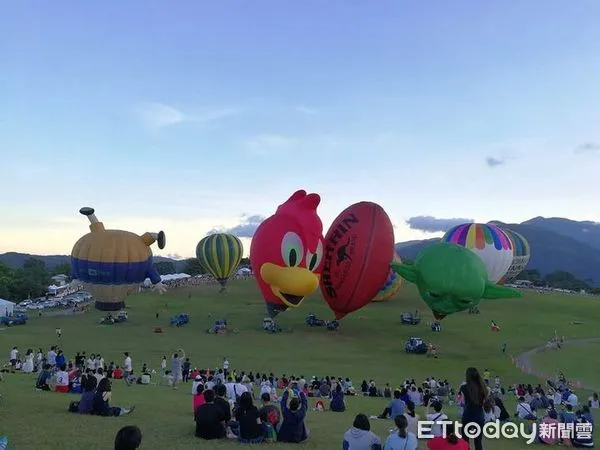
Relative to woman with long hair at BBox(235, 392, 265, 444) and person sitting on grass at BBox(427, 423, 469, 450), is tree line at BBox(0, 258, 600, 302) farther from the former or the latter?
person sitting on grass at BBox(427, 423, 469, 450)

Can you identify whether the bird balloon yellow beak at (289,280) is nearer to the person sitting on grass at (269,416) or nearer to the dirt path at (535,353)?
the dirt path at (535,353)

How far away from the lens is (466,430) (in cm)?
899

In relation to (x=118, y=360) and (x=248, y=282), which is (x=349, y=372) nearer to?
(x=118, y=360)

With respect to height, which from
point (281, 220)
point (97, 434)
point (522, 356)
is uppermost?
point (281, 220)

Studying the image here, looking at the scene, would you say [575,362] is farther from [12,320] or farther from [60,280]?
[60,280]

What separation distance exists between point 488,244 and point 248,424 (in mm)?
42118

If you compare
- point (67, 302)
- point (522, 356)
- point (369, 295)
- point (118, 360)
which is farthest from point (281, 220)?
point (67, 302)

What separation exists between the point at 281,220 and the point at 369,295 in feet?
20.9

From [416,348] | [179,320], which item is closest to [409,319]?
[416,348]

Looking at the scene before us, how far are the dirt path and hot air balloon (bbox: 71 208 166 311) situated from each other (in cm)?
2392

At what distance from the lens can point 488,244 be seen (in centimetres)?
4816

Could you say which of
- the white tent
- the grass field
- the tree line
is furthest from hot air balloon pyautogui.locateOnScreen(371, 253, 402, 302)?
the tree line

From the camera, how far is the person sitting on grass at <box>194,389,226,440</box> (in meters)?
9.68

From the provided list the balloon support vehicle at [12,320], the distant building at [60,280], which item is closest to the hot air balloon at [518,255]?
the balloon support vehicle at [12,320]
